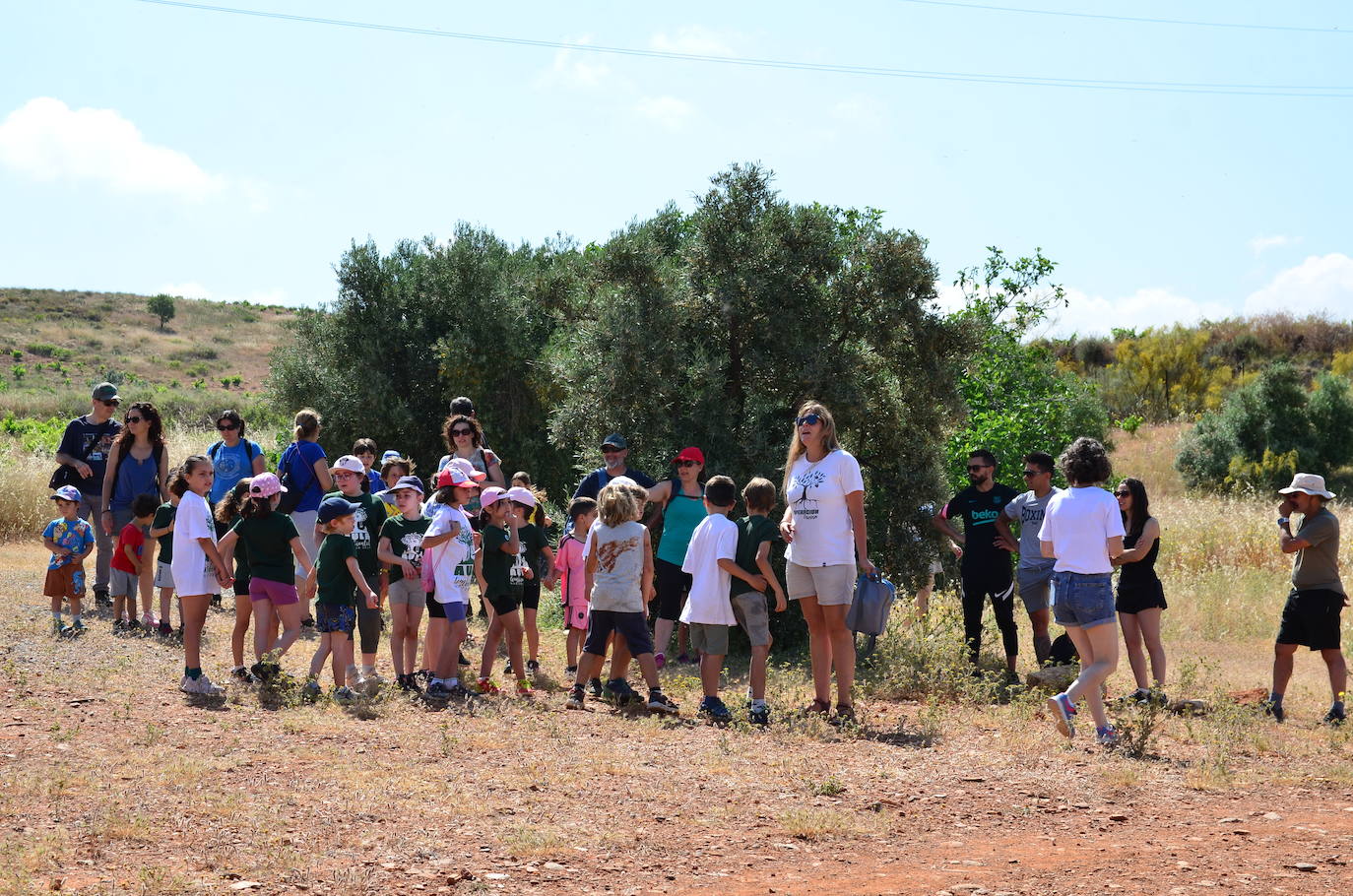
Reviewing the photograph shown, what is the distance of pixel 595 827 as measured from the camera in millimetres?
5305

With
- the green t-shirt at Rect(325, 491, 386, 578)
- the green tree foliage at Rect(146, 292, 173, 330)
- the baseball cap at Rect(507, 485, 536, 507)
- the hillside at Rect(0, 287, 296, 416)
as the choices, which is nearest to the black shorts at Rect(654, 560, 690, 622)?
the baseball cap at Rect(507, 485, 536, 507)

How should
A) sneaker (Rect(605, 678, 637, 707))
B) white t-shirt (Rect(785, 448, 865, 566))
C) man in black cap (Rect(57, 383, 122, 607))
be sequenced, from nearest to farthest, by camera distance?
white t-shirt (Rect(785, 448, 865, 566)) < sneaker (Rect(605, 678, 637, 707)) < man in black cap (Rect(57, 383, 122, 607))

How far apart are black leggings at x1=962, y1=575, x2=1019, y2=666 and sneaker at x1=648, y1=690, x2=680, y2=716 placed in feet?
8.16

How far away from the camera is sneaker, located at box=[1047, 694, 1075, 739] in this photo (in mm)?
6980

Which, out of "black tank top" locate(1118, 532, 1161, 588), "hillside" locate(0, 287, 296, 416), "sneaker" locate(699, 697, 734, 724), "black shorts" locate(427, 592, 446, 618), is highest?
"hillside" locate(0, 287, 296, 416)

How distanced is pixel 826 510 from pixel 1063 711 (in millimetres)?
1823

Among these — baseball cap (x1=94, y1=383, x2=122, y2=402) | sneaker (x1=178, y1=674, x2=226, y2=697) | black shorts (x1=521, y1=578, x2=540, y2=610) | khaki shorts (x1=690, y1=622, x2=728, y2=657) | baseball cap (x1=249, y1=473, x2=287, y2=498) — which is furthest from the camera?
baseball cap (x1=94, y1=383, x2=122, y2=402)

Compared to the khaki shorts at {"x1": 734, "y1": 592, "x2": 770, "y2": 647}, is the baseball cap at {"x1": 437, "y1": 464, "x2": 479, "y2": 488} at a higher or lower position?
higher

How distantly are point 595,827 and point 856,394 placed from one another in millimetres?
6210

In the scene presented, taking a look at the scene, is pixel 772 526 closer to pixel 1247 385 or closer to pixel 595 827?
pixel 595 827

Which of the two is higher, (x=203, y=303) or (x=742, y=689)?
(x=203, y=303)

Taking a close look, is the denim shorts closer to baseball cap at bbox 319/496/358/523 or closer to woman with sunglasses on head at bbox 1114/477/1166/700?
woman with sunglasses on head at bbox 1114/477/1166/700

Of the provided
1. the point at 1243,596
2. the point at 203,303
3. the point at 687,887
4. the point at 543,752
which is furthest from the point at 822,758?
the point at 203,303

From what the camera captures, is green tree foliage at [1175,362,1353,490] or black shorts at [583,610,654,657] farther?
green tree foliage at [1175,362,1353,490]
